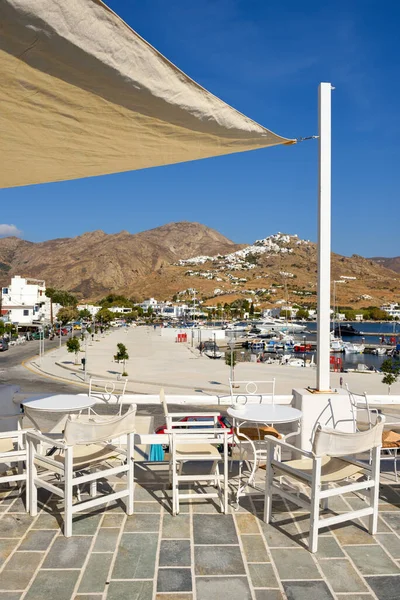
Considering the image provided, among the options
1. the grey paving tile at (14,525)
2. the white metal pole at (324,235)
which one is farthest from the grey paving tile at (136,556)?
the white metal pole at (324,235)

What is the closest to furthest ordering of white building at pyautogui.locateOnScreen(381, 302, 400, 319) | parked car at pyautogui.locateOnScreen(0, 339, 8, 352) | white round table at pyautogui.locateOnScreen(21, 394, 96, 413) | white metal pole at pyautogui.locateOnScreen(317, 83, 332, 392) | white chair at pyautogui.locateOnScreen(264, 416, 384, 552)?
white chair at pyautogui.locateOnScreen(264, 416, 384, 552)
white round table at pyautogui.locateOnScreen(21, 394, 96, 413)
white metal pole at pyautogui.locateOnScreen(317, 83, 332, 392)
parked car at pyautogui.locateOnScreen(0, 339, 8, 352)
white building at pyautogui.locateOnScreen(381, 302, 400, 319)

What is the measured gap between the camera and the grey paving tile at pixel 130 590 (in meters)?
2.15

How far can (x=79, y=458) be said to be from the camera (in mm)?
2971

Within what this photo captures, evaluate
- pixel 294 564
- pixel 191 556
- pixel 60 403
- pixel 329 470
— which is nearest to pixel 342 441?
pixel 329 470

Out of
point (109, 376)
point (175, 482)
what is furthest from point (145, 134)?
point (109, 376)

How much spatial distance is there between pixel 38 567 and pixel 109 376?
24.3m

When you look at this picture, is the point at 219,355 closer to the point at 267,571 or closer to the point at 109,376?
the point at 109,376

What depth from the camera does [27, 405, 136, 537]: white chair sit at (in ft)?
9.06

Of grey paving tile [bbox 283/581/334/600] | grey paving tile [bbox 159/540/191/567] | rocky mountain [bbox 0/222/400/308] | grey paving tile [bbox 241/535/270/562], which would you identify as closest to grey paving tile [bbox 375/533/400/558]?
Result: grey paving tile [bbox 283/581/334/600]

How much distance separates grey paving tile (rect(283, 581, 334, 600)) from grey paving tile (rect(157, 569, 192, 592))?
0.45 metres

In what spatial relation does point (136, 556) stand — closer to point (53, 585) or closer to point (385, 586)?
point (53, 585)

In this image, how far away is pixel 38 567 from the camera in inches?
93.8

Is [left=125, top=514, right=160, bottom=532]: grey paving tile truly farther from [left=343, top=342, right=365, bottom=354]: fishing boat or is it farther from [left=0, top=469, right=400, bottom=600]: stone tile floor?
[left=343, top=342, right=365, bottom=354]: fishing boat

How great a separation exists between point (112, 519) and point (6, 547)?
2.06ft
